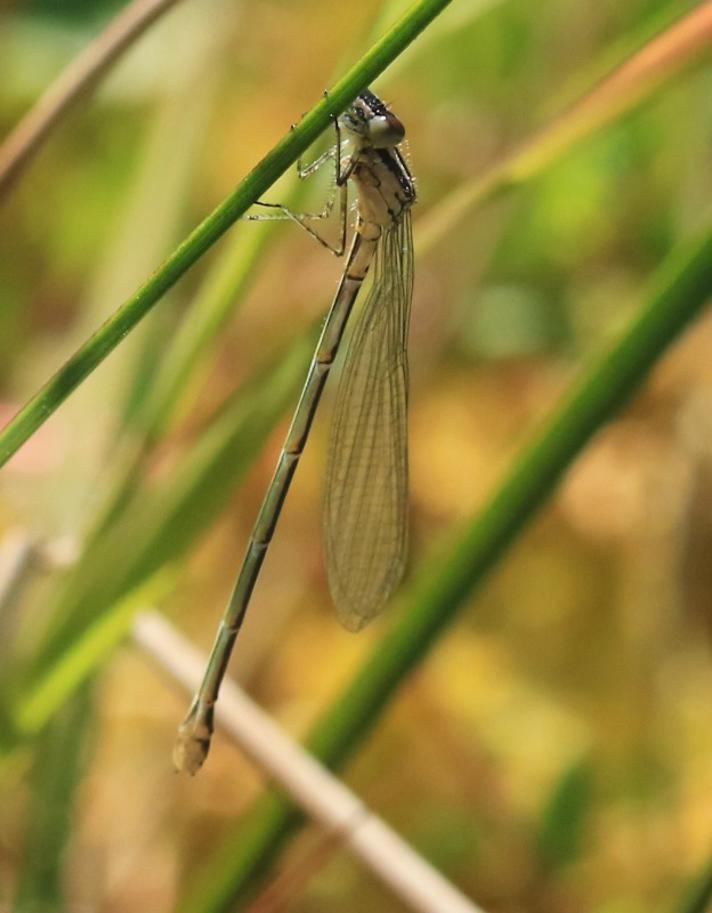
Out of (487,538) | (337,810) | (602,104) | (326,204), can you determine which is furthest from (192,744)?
(602,104)

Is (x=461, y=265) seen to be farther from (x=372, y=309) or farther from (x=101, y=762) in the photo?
(x=101, y=762)

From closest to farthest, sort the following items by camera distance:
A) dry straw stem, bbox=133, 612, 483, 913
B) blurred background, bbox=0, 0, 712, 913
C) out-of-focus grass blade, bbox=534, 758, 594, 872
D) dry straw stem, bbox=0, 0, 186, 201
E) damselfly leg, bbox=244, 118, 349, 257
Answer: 1. dry straw stem, bbox=0, 0, 186, 201
2. damselfly leg, bbox=244, 118, 349, 257
3. dry straw stem, bbox=133, 612, 483, 913
4. blurred background, bbox=0, 0, 712, 913
5. out-of-focus grass blade, bbox=534, 758, 594, 872

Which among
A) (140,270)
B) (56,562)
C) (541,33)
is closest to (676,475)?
(541,33)

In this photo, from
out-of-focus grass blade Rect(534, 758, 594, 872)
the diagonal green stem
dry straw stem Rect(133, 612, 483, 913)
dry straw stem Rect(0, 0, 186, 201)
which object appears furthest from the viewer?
out-of-focus grass blade Rect(534, 758, 594, 872)

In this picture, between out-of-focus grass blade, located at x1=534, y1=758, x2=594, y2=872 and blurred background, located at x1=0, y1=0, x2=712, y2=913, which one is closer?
blurred background, located at x1=0, y1=0, x2=712, y2=913

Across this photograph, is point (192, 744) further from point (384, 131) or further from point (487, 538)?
point (384, 131)

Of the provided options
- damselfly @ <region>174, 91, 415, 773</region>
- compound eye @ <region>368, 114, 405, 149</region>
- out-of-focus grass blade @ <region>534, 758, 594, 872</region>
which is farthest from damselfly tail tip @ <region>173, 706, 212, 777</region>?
out-of-focus grass blade @ <region>534, 758, 594, 872</region>

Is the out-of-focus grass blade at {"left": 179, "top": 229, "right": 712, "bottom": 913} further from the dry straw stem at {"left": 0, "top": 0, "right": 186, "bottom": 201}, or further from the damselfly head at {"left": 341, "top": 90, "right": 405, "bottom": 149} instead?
the dry straw stem at {"left": 0, "top": 0, "right": 186, "bottom": 201}
